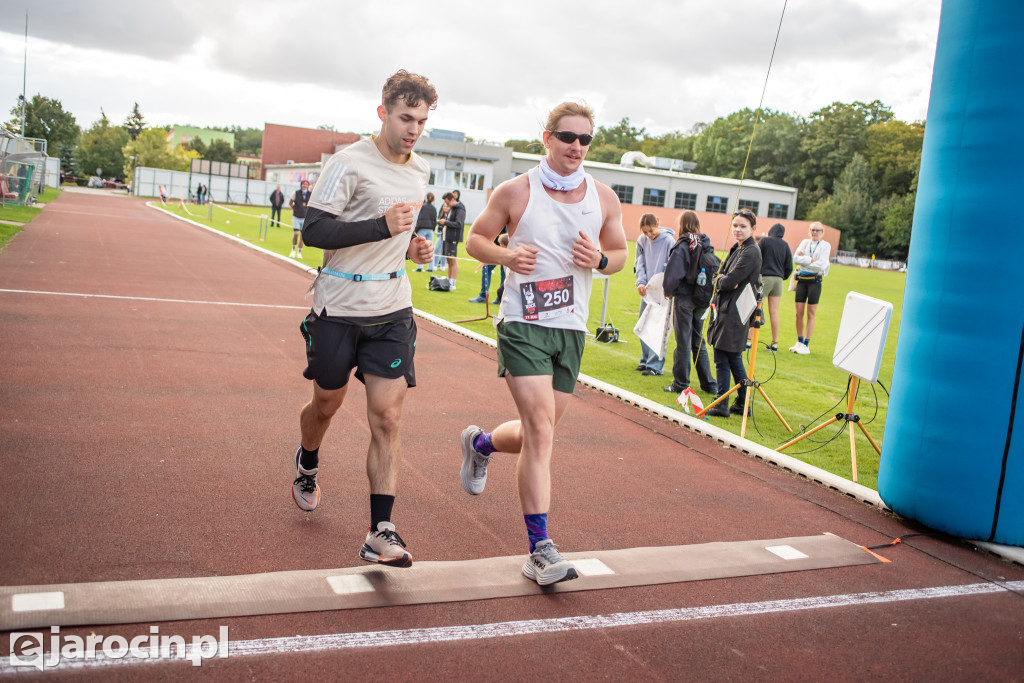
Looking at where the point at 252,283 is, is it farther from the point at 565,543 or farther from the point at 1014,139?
the point at 1014,139

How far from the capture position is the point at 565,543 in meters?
4.66

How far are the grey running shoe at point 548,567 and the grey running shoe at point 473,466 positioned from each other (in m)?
1.09

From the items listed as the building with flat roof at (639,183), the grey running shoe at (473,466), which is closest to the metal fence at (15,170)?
the grey running shoe at (473,466)

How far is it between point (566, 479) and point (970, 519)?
8.48ft

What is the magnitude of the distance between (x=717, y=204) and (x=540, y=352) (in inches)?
3269

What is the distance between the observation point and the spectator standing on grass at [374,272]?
4023 mm

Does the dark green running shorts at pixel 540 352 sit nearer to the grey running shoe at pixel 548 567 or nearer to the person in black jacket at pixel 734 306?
the grey running shoe at pixel 548 567

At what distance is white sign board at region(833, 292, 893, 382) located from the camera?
6266 mm

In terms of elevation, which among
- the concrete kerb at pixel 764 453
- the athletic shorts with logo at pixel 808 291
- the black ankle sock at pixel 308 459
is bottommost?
the concrete kerb at pixel 764 453

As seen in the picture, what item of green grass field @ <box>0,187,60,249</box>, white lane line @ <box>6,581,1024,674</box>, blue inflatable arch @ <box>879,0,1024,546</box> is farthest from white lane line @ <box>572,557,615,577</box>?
green grass field @ <box>0,187,60,249</box>

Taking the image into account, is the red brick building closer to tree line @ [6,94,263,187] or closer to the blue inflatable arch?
tree line @ [6,94,263,187]

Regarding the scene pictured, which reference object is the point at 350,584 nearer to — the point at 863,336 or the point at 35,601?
the point at 35,601

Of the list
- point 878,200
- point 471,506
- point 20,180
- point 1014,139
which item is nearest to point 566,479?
point 471,506

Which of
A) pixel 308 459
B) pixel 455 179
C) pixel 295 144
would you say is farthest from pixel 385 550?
pixel 295 144
